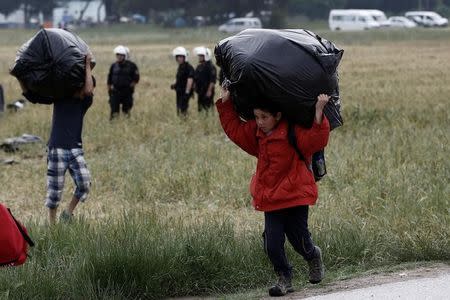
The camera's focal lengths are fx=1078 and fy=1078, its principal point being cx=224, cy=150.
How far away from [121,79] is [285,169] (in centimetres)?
1484

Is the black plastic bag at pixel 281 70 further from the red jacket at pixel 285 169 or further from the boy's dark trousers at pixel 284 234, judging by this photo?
the boy's dark trousers at pixel 284 234

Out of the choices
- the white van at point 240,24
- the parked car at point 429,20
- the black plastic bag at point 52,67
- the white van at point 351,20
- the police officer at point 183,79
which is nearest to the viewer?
the black plastic bag at point 52,67

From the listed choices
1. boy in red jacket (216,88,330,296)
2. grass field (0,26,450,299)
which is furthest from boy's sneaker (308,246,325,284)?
grass field (0,26,450,299)

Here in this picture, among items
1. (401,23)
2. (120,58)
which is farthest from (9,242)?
(401,23)

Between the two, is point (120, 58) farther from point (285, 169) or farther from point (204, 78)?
point (285, 169)

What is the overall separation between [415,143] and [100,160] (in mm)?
4674

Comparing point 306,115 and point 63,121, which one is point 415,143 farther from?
point 306,115

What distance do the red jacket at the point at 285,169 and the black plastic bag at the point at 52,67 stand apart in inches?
114

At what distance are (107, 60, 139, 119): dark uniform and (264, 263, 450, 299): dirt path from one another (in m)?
14.3

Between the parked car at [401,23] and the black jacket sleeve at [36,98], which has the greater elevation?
the black jacket sleeve at [36,98]

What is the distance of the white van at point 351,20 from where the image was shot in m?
87.0

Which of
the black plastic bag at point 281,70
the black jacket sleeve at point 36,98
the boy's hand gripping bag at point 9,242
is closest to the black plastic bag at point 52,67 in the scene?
the black jacket sleeve at point 36,98

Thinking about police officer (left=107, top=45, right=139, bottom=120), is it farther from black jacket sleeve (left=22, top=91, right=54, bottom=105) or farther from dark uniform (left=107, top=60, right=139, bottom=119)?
black jacket sleeve (left=22, top=91, right=54, bottom=105)

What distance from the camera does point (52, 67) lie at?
912 centimetres
